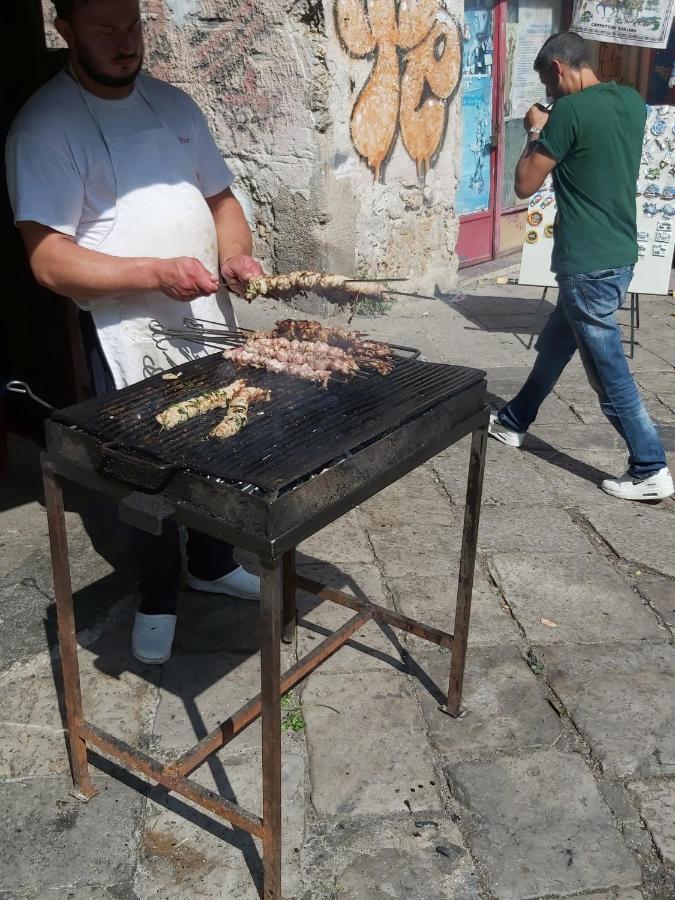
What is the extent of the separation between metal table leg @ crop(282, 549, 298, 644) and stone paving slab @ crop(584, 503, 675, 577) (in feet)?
5.52

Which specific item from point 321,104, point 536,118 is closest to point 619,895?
point 536,118

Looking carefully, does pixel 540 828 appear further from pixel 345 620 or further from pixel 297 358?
pixel 297 358

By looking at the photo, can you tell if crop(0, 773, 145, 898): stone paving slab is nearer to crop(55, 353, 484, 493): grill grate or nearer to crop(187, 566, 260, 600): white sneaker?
crop(187, 566, 260, 600): white sneaker

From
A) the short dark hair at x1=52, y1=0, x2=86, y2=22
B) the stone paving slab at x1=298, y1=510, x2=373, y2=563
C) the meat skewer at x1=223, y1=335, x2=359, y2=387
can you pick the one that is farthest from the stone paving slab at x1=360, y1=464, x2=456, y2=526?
the short dark hair at x1=52, y1=0, x2=86, y2=22

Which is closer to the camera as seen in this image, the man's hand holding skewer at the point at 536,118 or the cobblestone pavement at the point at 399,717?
the cobblestone pavement at the point at 399,717

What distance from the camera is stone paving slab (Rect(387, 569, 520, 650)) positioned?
3.59 meters

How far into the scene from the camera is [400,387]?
8.84 ft

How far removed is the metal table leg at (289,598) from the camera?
338 cm

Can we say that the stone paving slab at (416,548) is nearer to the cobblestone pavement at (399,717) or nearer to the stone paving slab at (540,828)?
the cobblestone pavement at (399,717)

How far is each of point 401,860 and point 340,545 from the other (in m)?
1.87

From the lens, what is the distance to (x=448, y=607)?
12.4 ft

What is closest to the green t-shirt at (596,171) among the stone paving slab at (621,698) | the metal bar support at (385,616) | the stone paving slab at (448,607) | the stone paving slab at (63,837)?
the stone paving slab at (448,607)

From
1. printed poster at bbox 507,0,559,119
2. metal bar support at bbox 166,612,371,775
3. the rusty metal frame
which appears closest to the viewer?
the rusty metal frame

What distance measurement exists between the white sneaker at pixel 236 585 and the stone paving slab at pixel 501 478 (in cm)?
138
